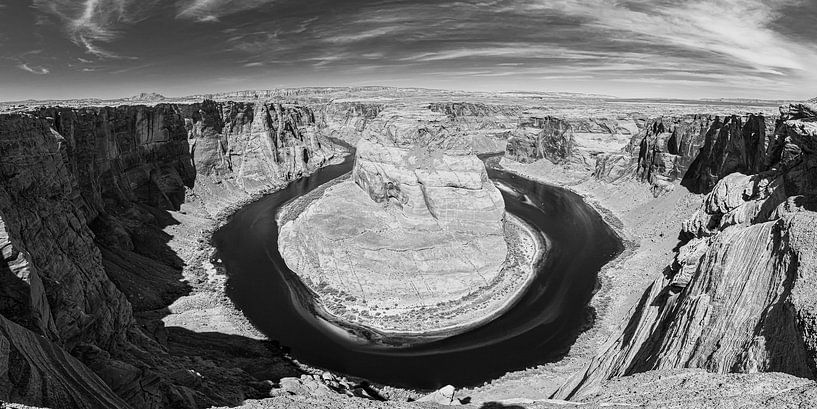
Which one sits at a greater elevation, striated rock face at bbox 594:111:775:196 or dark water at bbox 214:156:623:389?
striated rock face at bbox 594:111:775:196

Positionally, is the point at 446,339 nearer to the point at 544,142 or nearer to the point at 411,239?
the point at 411,239

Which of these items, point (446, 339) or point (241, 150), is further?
point (241, 150)

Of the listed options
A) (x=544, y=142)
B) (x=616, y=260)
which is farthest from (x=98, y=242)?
(x=544, y=142)

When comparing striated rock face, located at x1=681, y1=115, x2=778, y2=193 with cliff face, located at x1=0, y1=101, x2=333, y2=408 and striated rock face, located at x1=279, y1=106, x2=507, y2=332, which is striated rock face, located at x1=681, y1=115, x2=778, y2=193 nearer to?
striated rock face, located at x1=279, y1=106, x2=507, y2=332

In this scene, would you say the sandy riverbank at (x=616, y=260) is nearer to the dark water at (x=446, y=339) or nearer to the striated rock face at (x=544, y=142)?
the dark water at (x=446, y=339)

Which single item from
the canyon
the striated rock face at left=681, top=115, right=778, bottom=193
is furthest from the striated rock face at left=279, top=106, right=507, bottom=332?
the striated rock face at left=681, top=115, right=778, bottom=193

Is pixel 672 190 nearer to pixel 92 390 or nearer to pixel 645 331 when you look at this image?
pixel 645 331
